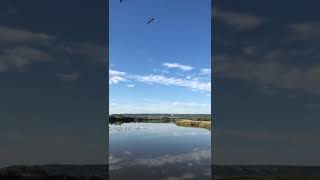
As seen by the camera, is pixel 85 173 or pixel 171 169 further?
pixel 171 169

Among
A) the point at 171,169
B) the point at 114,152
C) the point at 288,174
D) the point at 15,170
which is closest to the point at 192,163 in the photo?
the point at 171,169

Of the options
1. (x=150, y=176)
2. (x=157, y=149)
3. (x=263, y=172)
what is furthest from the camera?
(x=157, y=149)

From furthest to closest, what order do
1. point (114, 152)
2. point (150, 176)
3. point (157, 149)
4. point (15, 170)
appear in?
point (157, 149) < point (114, 152) < point (150, 176) < point (15, 170)

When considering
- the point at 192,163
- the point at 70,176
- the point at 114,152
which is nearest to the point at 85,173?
the point at 70,176

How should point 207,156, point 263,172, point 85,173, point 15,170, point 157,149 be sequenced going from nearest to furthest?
point 15,170, point 85,173, point 263,172, point 207,156, point 157,149

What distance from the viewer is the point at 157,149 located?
236ft

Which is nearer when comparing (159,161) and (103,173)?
(103,173)

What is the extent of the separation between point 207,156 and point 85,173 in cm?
2565

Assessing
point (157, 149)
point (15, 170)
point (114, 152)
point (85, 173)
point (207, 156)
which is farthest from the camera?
point (157, 149)

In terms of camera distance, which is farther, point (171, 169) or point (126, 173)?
point (171, 169)

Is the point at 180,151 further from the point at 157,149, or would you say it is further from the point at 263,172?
the point at 263,172

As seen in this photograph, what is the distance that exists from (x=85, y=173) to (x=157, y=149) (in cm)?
2662

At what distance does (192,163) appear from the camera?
6238 cm

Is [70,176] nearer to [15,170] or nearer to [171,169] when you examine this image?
[15,170]
